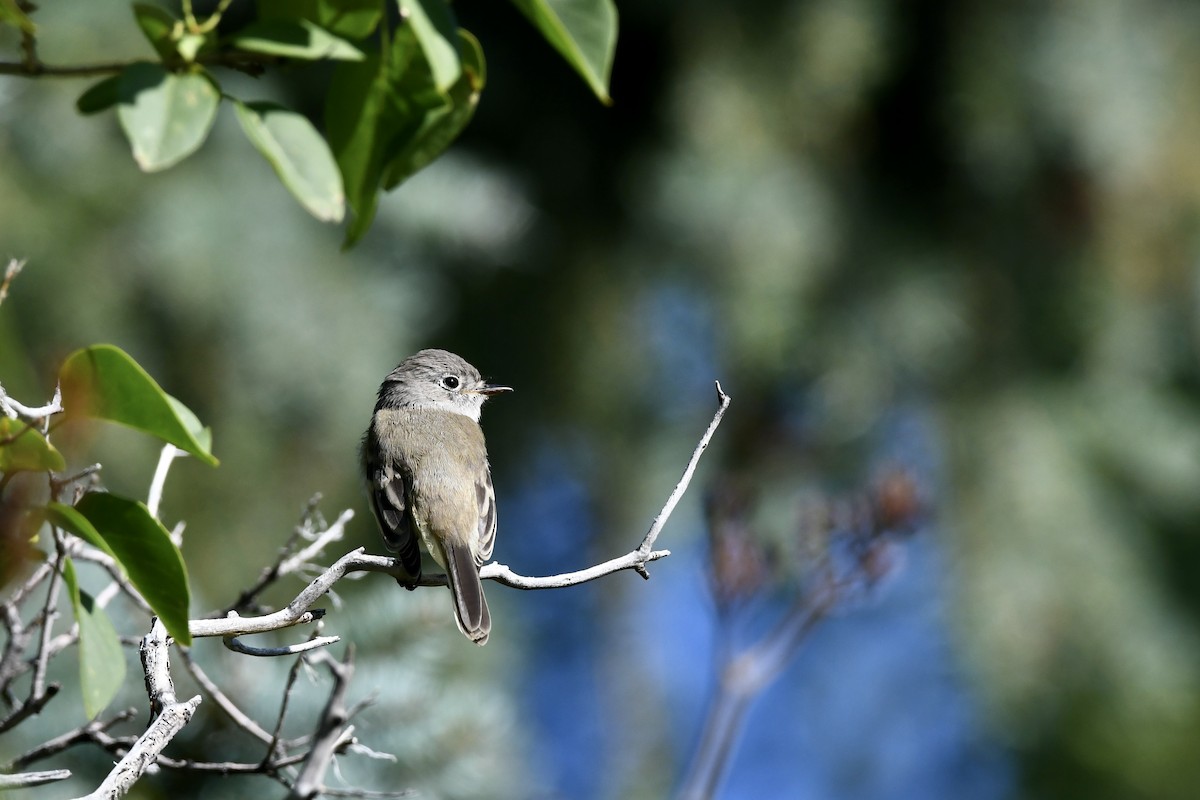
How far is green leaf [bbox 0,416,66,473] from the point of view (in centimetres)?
102

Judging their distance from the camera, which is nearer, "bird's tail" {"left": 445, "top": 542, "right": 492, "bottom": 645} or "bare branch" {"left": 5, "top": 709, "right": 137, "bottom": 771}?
"bare branch" {"left": 5, "top": 709, "right": 137, "bottom": 771}

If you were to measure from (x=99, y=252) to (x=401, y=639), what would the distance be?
4.53ft

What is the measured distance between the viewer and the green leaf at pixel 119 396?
1.01m

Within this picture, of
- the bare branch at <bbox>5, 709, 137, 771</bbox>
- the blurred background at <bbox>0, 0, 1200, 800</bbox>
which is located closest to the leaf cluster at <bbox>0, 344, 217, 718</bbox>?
the bare branch at <bbox>5, 709, 137, 771</bbox>

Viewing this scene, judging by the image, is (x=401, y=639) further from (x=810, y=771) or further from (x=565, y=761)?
(x=810, y=771)

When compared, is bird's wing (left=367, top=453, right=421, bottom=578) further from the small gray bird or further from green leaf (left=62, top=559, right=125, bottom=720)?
green leaf (left=62, top=559, right=125, bottom=720)

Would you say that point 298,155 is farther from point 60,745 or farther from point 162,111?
point 60,745

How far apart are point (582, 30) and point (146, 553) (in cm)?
52

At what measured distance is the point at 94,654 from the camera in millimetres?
1101

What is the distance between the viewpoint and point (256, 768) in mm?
1358

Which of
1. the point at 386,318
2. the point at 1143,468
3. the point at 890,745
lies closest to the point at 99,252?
the point at 386,318

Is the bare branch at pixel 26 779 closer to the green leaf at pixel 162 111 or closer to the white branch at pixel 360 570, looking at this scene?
the white branch at pixel 360 570

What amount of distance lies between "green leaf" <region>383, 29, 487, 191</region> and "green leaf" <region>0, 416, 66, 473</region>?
1.16ft

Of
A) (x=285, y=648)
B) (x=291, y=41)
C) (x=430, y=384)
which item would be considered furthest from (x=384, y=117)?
(x=430, y=384)
